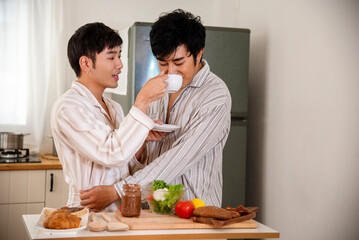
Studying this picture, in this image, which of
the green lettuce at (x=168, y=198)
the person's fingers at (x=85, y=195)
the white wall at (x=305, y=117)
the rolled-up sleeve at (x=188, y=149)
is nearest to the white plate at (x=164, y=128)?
the rolled-up sleeve at (x=188, y=149)

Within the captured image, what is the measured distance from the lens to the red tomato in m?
1.64

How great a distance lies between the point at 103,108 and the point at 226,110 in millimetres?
540

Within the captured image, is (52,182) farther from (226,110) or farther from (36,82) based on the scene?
(226,110)

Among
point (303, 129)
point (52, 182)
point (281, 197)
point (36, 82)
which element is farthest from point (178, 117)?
point (36, 82)

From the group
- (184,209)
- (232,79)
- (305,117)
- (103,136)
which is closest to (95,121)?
(103,136)

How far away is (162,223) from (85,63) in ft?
2.57

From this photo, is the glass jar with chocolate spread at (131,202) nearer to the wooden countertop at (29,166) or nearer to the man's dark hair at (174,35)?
the man's dark hair at (174,35)

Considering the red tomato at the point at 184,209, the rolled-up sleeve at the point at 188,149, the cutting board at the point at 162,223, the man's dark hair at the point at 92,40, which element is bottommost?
the cutting board at the point at 162,223

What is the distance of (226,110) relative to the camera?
196 centimetres

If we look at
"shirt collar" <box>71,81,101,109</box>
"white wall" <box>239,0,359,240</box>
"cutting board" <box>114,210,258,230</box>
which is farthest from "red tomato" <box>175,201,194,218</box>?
"white wall" <box>239,0,359,240</box>

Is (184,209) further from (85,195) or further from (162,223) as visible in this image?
(85,195)

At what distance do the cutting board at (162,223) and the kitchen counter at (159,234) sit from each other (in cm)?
2

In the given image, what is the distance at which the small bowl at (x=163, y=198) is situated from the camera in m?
1.67

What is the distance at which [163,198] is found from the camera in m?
1.67
